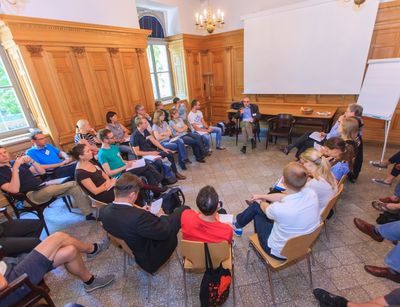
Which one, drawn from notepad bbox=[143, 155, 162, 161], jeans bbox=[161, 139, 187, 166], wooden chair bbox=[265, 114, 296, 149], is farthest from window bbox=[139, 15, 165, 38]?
wooden chair bbox=[265, 114, 296, 149]

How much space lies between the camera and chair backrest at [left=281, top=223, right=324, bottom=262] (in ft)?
4.45

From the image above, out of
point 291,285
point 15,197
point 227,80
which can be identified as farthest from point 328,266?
point 227,80

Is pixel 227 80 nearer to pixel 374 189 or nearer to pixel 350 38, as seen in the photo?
pixel 350 38

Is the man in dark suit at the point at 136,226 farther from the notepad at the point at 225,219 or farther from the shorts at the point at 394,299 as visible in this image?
the shorts at the point at 394,299

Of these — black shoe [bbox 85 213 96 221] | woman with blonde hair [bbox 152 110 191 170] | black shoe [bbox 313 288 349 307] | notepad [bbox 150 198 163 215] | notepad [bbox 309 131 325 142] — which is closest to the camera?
black shoe [bbox 313 288 349 307]

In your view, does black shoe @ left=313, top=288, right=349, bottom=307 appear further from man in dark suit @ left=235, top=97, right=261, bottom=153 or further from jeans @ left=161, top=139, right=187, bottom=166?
man in dark suit @ left=235, top=97, right=261, bottom=153

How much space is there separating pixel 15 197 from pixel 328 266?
Answer: 11.0 feet

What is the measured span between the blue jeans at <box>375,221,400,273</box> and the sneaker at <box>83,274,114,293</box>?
2.35 meters

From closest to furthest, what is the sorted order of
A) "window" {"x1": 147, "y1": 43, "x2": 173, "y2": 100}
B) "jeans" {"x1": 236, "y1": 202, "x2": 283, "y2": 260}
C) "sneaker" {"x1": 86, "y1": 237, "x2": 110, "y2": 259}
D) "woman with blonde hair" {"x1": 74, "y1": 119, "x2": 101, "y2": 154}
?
"jeans" {"x1": 236, "y1": 202, "x2": 283, "y2": 260} < "sneaker" {"x1": 86, "y1": 237, "x2": 110, "y2": 259} < "woman with blonde hair" {"x1": 74, "y1": 119, "x2": 101, "y2": 154} < "window" {"x1": 147, "y1": 43, "x2": 173, "y2": 100}

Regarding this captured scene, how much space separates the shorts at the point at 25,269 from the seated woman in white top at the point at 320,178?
82.8 inches

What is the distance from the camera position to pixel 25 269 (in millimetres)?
1385

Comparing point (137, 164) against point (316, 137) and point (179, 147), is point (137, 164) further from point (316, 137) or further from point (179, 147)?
point (316, 137)

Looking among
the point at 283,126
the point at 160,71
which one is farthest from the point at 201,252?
the point at 160,71

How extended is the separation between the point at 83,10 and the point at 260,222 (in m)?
4.44
